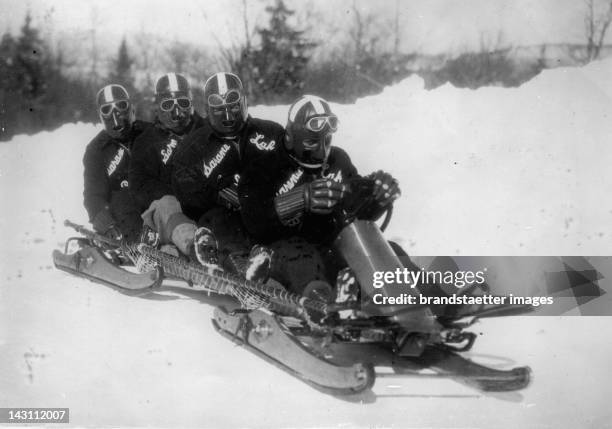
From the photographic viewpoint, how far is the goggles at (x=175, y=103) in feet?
18.5

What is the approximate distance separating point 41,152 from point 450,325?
3.36m

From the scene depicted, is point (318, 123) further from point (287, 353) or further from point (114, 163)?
point (114, 163)

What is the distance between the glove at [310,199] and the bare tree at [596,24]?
172 cm

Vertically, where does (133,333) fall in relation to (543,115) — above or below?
below

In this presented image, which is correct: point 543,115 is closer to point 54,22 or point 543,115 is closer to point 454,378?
point 454,378

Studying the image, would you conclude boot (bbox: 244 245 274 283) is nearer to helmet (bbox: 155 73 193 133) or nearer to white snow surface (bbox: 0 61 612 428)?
white snow surface (bbox: 0 61 612 428)

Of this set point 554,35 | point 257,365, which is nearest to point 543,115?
point 554,35

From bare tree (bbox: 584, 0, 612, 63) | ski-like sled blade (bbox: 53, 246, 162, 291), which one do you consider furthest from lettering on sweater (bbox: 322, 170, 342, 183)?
bare tree (bbox: 584, 0, 612, 63)

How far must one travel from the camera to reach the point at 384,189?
3.82 metres

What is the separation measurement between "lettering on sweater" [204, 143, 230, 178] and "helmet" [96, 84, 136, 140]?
1374 mm

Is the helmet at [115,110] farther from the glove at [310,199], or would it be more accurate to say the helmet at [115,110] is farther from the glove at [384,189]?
the glove at [384,189]

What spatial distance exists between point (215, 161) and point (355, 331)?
5.98 ft

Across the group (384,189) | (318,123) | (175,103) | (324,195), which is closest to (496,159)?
(318,123)

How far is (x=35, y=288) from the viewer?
5207 millimetres
